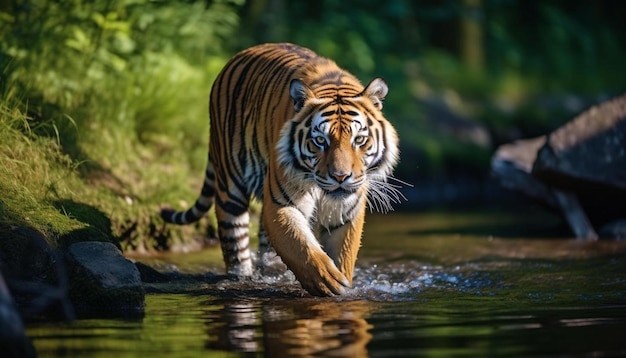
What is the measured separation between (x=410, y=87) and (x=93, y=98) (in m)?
8.05

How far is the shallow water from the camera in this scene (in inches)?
180

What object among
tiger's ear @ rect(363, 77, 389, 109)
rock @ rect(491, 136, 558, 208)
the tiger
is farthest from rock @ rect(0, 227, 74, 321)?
rock @ rect(491, 136, 558, 208)

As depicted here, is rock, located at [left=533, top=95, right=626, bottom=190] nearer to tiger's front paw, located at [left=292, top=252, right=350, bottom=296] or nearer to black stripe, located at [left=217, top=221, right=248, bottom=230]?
black stripe, located at [left=217, top=221, right=248, bottom=230]

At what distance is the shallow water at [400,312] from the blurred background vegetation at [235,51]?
118 centimetres

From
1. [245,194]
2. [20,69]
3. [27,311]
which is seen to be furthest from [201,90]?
[27,311]

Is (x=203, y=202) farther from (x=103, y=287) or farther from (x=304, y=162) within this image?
(x=103, y=287)

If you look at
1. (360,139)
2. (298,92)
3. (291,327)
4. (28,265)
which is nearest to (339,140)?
(360,139)

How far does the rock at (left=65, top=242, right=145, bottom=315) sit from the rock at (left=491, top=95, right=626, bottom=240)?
413 cm

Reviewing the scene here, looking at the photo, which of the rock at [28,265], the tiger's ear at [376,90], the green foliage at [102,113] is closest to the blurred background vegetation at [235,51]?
the green foliage at [102,113]

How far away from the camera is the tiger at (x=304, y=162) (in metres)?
6.09

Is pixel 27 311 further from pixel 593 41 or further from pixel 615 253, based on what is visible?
pixel 593 41

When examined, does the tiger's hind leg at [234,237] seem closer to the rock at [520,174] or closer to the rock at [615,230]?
the rock at [520,174]

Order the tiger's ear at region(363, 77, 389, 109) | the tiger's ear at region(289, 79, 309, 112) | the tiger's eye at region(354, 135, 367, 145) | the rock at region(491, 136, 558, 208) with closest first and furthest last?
the tiger's eye at region(354, 135, 367, 145) < the tiger's ear at region(289, 79, 309, 112) < the tiger's ear at region(363, 77, 389, 109) < the rock at region(491, 136, 558, 208)

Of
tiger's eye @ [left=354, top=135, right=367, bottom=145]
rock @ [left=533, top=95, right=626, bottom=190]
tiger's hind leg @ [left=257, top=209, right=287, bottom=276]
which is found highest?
tiger's eye @ [left=354, top=135, right=367, bottom=145]
